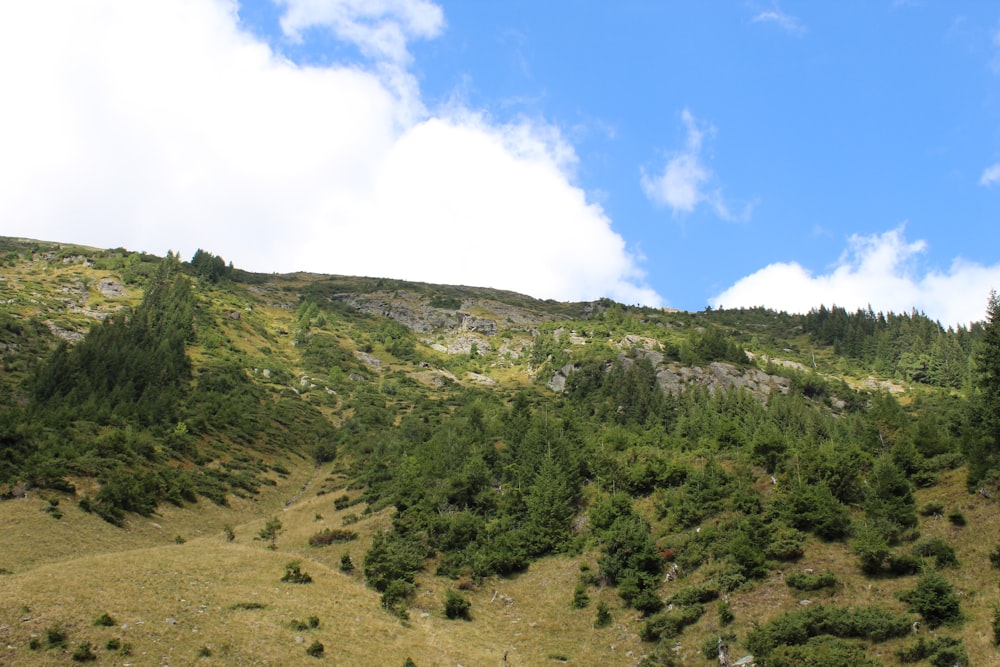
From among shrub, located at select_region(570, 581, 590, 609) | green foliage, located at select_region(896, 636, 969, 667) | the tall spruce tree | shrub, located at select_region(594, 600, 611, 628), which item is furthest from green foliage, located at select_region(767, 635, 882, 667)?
the tall spruce tree

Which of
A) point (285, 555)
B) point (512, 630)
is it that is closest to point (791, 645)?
point (512, 630)

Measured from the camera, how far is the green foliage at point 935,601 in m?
27.5

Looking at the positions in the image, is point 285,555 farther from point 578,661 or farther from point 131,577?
point 578,661

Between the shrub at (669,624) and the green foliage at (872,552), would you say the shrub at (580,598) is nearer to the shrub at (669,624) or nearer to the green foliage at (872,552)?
the shrub at (669,624)

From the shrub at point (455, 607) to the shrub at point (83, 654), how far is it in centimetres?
2172

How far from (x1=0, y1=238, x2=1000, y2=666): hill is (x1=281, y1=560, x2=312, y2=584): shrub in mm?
167

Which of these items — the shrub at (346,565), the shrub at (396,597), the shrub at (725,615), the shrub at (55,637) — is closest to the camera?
the shrub at (55,637)

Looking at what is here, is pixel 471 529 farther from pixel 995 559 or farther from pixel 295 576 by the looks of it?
pixel 995 559

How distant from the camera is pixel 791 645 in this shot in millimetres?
28797

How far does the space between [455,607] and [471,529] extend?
1321cm

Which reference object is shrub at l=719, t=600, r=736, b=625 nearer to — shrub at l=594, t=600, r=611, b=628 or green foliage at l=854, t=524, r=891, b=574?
shrub at l=594, t=600, r=611, b=628

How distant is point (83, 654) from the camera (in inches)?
1018

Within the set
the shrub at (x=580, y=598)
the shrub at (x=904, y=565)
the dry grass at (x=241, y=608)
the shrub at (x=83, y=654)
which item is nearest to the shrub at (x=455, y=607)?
the dry grass at (x=241, y=608)

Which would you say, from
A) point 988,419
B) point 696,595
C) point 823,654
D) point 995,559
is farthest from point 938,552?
point 988,419
